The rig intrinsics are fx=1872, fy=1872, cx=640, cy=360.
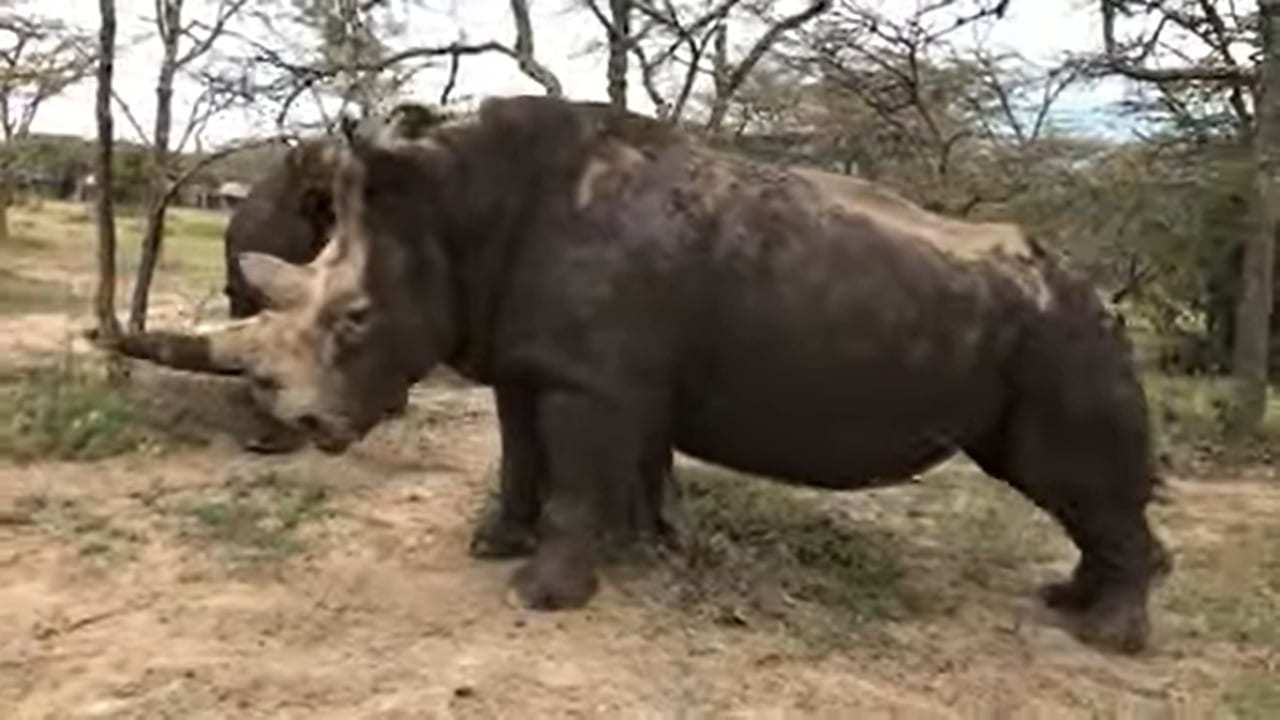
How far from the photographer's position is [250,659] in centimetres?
526

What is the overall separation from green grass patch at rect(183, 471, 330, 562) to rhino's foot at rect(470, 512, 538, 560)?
62 centimetres

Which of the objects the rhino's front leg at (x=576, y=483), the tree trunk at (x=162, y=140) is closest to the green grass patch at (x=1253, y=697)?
the rhino's front leg at (x=576, y=483)

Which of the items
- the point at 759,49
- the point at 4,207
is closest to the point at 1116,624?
the point at 759,49

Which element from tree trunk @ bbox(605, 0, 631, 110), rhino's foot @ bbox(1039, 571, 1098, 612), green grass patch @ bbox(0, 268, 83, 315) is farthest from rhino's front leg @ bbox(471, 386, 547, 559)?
green grass patch @ bbox(0, 268, 83, 315)

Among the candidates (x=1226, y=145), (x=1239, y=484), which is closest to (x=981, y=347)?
(x=1239, y=484)

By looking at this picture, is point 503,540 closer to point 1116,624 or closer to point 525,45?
point 1116,624

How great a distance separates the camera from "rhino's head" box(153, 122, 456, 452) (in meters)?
5.71

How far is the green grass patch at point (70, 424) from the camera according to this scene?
781 cm

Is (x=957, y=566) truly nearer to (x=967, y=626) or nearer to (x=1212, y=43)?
(x=967, y=626)

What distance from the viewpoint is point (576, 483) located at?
5.87 metres

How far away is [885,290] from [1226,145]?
33.9 feet

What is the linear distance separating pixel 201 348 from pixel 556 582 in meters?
1.32

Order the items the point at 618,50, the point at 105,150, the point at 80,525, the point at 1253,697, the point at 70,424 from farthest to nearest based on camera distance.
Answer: the point at 618,50, the point at 105,150, the point at 70,424, the point at 80,525, the point at 1253,697

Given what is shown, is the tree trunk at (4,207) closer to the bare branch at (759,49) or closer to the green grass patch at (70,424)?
the bare branch at (759,49)
